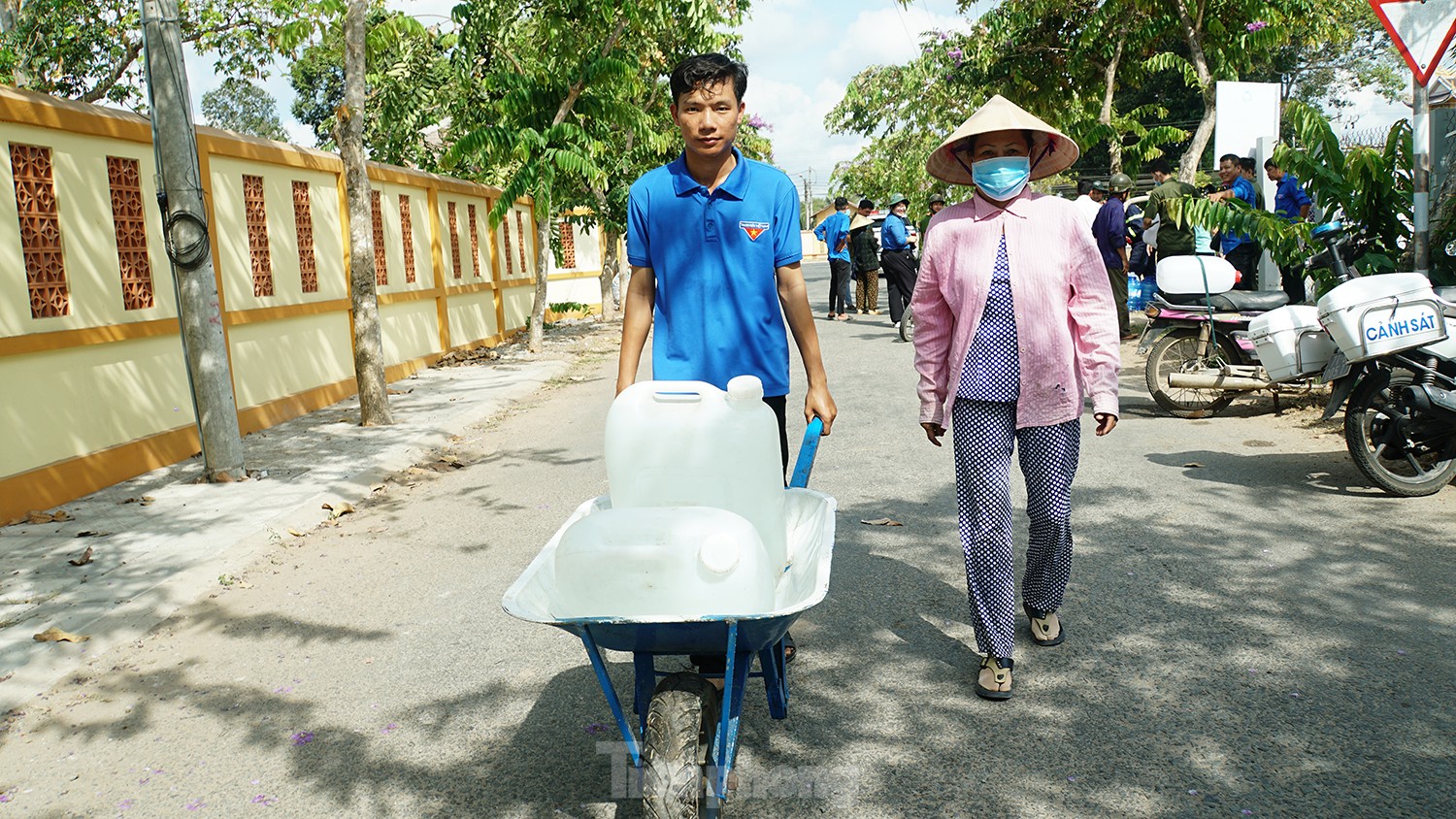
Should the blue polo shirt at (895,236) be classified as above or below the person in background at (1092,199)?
below

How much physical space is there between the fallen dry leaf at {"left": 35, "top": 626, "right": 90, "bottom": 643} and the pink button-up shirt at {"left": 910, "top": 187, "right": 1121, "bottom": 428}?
375 cm

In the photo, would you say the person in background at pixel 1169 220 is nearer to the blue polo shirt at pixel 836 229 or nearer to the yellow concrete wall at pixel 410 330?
the blue polo shirt at pixel 836 229

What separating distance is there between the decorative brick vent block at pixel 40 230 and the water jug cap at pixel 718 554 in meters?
6.67

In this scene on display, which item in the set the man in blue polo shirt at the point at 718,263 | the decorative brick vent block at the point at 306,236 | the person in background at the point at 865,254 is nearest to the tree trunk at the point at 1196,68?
the person in background at the point at 865,254

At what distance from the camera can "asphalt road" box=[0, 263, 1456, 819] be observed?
3.33 m

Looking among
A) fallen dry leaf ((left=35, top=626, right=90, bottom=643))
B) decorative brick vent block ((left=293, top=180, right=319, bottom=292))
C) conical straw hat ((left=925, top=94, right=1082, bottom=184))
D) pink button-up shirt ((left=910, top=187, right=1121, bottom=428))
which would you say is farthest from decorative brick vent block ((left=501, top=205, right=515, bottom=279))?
pink button-up shirt ((left=910, top=187, right=1121, bottom=428))

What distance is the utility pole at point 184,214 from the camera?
755cm

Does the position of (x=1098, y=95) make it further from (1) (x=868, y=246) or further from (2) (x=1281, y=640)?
(2) (x=1281, y=640)

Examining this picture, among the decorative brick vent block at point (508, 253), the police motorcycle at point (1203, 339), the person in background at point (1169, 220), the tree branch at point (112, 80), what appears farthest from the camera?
the tree branch at point (112, 80)

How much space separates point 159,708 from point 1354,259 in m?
8.38

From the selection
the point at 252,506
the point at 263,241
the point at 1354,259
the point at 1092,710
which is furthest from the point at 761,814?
the point at 263,241

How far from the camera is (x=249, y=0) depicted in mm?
22578

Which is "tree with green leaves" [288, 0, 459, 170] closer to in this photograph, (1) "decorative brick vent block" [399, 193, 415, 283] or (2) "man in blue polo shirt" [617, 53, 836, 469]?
(1) "decorative brick vent block" [399, 193, 415, 283]

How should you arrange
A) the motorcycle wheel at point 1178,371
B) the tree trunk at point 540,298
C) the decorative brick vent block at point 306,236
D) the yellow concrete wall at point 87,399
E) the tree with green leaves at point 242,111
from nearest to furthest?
the yellow concrete wall at point 87,399 < the motorcycle wheel at point 1178,371 < the decorative brick vent block at point 306,236 < the tree trunk at point 540,298 < the tree with green leaves at point 242,111
